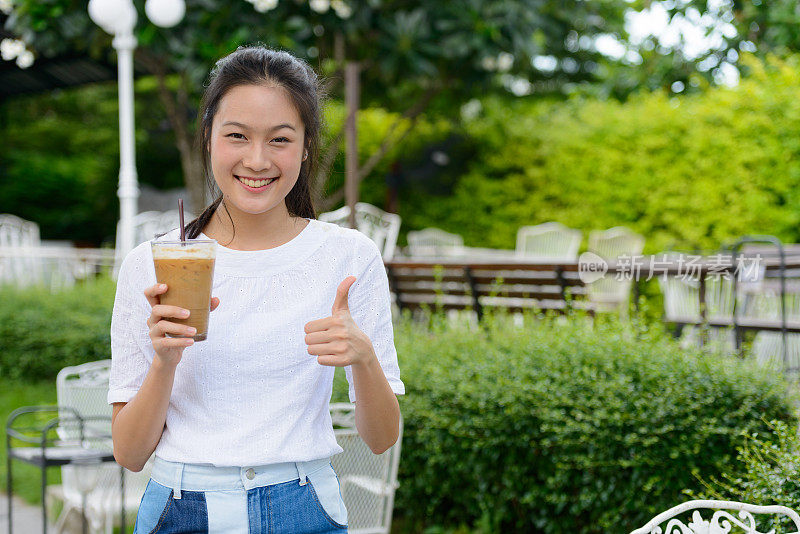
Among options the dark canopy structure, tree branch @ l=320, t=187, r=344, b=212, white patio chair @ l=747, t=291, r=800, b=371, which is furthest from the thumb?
the dark canopy structure

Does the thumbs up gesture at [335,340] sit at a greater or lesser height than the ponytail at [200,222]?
lesser

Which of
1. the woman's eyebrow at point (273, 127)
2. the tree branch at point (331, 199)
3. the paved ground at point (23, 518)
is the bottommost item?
the paved ground at point (23, 518)

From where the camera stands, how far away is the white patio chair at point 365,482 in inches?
121

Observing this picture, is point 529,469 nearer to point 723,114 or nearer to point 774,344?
point 774,344

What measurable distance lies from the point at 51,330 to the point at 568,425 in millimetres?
5058

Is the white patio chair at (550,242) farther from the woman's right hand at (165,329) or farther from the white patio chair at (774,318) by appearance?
the woman's right hand at (165,329)

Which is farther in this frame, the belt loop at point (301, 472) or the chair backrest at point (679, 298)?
the chair backrest at point (679, 298)

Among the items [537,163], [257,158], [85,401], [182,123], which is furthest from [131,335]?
[182,123]

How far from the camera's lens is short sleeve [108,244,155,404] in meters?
1.41

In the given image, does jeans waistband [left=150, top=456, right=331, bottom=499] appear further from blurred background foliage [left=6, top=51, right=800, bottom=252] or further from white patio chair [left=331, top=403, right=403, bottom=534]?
blurred background foliage [left=6, top=51, right=800, bottom=252]

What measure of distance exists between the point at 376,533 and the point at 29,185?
13637 millimetres

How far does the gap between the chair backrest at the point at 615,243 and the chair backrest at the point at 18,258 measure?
5.63 meters

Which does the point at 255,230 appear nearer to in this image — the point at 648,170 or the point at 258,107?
the point at 258,107

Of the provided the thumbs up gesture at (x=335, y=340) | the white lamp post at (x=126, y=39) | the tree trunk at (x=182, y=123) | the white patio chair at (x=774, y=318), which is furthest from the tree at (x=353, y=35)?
the thumbs up gesture at (x=335, y=340)
